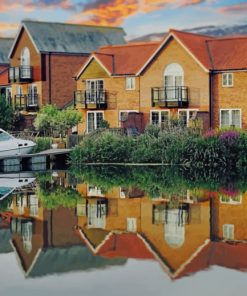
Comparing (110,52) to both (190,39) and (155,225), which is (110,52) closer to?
(190,39)

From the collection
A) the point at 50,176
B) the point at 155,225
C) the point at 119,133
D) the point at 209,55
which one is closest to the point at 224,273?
the point at 155,225

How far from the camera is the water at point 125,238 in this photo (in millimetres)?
13406

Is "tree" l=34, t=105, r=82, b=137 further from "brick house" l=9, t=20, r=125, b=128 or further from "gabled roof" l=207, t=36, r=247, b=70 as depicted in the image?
"gabled roof" l=207, t=36, r=247, b=70

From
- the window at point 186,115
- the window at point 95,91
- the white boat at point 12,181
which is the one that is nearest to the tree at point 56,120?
the window at point 95,91

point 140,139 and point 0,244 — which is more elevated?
point 140,139

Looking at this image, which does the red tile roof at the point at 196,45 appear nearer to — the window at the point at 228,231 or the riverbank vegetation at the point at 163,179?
the riverbank vegetation at the point at 163,179

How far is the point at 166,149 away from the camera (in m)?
39.0

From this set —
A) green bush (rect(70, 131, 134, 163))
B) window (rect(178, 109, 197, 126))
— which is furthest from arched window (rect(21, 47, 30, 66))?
green bush (rect(70, 131, 134, 163))

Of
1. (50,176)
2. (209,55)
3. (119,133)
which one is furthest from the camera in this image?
(209,55)

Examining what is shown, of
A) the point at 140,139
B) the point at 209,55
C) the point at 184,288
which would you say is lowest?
the point at 184,288

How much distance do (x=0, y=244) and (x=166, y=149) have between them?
870 inches

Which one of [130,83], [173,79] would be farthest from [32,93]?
[173,79]

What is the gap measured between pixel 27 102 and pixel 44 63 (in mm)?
3365

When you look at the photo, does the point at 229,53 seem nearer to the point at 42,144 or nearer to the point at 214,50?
the point at 214,50
